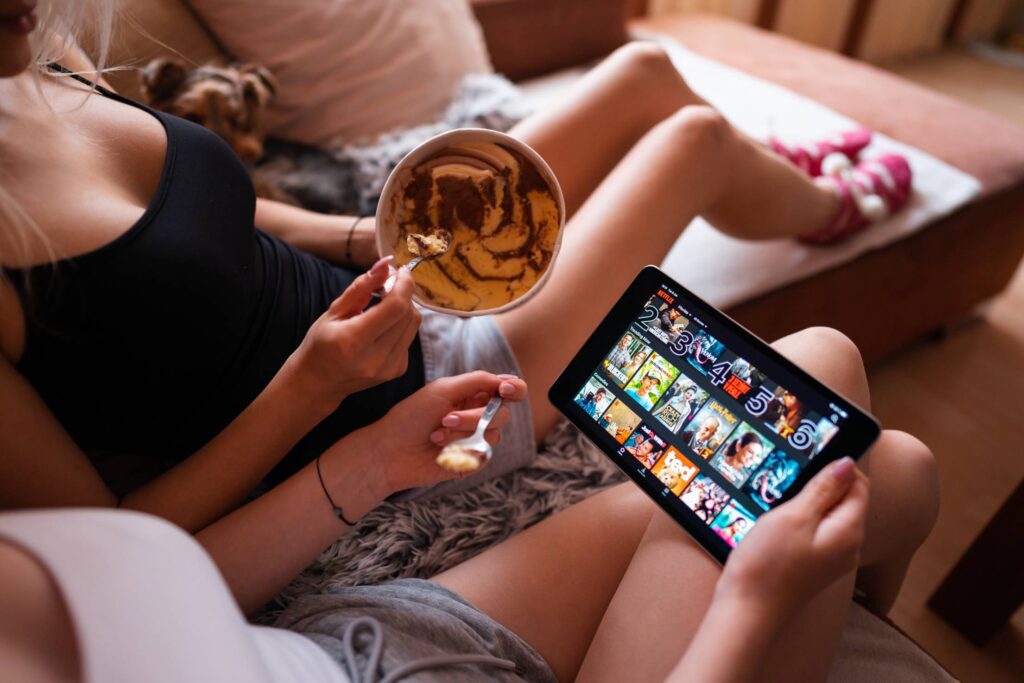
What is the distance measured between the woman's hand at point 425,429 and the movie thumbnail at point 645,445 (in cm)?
12

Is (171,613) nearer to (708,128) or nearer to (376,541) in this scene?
(376,541)

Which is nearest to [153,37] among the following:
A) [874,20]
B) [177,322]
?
[177,322]

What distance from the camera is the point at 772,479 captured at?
577 mm

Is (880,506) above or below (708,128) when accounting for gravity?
below

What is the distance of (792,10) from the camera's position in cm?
271

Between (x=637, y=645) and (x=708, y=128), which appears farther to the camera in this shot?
(x=708, y=128)

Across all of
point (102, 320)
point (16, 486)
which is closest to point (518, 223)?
point (102, 320)

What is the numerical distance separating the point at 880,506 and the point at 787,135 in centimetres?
98

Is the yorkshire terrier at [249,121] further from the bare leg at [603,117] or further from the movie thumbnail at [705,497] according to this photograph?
the movie thumbnail at [705,497]

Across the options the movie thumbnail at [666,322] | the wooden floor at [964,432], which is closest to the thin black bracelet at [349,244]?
the movie thumbnail at [666,322]

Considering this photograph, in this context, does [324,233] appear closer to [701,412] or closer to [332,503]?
[332,503]

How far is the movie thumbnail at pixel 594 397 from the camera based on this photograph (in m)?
0.69

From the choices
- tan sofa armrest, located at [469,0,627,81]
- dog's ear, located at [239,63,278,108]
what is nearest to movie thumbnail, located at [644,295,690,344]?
dog's ear, located at [239,63,278,108]

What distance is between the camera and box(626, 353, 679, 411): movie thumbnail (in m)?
0.66
